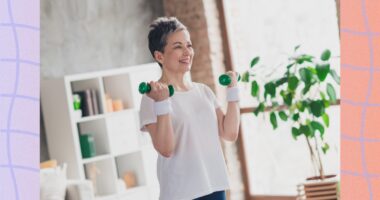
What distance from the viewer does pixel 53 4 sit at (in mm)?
6523

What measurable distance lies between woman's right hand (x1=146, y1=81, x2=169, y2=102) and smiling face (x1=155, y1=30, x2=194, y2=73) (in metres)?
0.20

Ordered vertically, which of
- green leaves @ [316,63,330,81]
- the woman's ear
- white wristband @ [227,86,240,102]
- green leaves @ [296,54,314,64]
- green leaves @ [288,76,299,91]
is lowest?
green leaves @ [288,76,299,91]

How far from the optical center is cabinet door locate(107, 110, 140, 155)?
6500 millimetres

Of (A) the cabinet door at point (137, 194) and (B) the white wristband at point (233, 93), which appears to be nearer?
(B) the white wristband at point (233, 93)

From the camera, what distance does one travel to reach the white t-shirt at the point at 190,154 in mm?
2980

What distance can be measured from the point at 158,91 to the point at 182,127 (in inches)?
8.4

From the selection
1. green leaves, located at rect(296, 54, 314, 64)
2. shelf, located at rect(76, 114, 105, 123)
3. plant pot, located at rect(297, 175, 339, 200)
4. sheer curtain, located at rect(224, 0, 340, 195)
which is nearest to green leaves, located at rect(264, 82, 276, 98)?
green leaves, located at rect(296, 54, 314, 64)

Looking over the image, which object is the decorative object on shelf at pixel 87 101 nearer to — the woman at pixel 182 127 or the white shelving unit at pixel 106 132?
the white shelving unit at pixel 106 132

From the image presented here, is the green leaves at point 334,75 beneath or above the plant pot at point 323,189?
above

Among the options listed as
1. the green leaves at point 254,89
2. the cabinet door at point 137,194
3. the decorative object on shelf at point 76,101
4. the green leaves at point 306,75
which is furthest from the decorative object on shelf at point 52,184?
the green leaves at point 306,75

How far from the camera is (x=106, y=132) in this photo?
21.2 ft

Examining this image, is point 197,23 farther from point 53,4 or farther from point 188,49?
point 188,49

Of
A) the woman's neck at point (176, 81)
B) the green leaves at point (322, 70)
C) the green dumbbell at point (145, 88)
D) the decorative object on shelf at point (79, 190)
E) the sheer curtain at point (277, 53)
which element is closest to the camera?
the green dumbbell at point (145, 88)

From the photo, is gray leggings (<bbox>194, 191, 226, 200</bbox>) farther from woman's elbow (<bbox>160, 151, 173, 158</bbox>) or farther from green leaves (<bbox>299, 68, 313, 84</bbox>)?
green leaves (<bbox>299, 68, 313, 84</bbox>)
